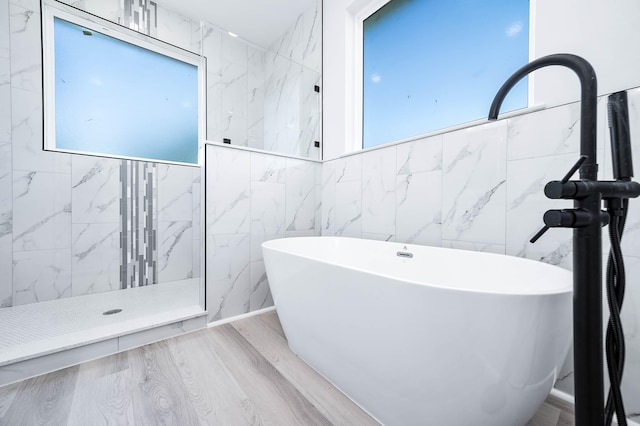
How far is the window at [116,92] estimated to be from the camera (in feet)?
6.91

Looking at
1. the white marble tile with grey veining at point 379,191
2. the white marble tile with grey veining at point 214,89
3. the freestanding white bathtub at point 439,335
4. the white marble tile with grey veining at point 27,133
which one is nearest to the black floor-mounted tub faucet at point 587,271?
the freestanding white bathtub at point 439,335

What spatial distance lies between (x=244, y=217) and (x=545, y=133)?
180cm

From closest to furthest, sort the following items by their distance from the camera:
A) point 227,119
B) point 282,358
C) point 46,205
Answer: point 282,358, point 46,205, point 227,119

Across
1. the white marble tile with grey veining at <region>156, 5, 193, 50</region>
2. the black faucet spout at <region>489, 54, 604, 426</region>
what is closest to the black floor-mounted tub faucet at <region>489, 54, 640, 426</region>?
the black faucet spout at <region>489, 54, 604, 426</region>

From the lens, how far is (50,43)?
2059 mm

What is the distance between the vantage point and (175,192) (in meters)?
2.59

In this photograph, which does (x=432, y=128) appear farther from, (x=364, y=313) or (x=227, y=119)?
(x=227, y=119)

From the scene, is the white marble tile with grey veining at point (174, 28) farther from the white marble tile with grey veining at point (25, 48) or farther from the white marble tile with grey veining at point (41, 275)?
the white marble tile with grey veining at point (41, 275)

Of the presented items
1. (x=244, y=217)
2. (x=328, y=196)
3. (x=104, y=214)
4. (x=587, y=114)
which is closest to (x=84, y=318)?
(x=104, y=214)

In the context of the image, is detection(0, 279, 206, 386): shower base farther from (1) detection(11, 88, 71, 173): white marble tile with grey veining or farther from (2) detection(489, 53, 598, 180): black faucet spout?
(2) detection(489, 53, 598, 180): black faucet spout

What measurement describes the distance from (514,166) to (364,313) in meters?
1.03

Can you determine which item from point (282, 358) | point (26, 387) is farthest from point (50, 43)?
point (282, 358)

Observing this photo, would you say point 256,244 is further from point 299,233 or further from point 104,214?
point 104,214

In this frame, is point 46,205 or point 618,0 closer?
point 618,0
